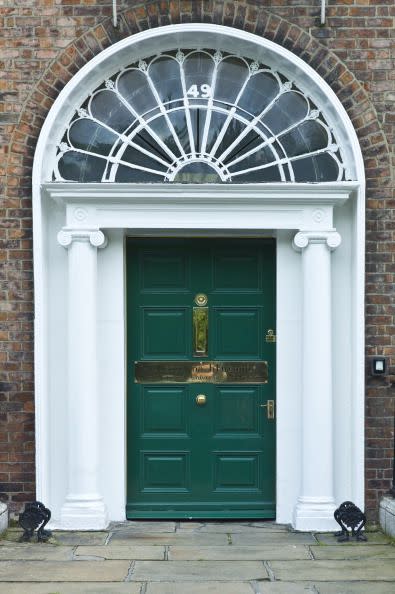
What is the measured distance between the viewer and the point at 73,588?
5.82 metres

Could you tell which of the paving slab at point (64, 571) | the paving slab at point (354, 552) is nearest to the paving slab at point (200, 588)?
the paving slab at point (64, 571)

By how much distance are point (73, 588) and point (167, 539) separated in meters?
1.43

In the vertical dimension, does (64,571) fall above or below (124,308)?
below

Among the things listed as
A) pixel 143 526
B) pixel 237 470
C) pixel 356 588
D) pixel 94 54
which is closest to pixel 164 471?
pixel 143 526

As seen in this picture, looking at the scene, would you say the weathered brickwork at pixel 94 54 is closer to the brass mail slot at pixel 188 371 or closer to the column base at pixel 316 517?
the column base at pixel 316 517

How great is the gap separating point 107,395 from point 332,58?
3.57 meters

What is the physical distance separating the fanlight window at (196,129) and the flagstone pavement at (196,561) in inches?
121

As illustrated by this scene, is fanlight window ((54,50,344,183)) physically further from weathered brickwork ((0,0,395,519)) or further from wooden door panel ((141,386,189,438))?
wooden door panel ((141,386,189,438))

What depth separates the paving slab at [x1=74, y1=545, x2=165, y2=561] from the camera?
6.59 meters

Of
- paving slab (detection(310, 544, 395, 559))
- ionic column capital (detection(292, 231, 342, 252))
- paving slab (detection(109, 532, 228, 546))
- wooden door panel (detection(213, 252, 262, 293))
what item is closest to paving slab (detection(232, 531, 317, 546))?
paving slab (detection(109, 532, 228, 546))

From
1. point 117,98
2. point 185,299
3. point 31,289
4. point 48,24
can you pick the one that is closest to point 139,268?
point 185,299

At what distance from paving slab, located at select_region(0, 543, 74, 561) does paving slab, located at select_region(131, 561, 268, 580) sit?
0.64m

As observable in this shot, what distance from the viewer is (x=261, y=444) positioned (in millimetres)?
7770

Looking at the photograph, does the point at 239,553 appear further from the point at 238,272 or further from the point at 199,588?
the point at 238,272
